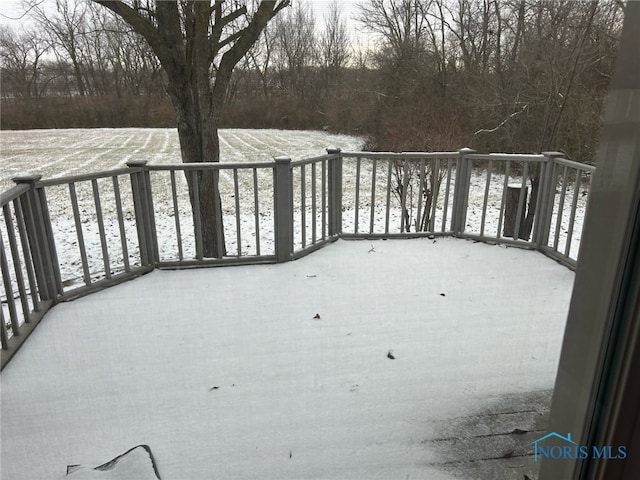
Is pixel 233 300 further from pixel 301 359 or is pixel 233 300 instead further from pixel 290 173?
pixel 290 173

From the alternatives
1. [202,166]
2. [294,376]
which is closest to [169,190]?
[202,166]

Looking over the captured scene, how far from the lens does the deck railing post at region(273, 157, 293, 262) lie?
10.7ft

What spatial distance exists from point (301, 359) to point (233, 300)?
2.77ft

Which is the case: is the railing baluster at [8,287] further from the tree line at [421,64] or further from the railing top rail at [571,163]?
the railing top rail at [571,163]

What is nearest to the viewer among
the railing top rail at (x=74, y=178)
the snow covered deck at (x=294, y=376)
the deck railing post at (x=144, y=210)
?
the snow covered deck at (x=294, y=376)

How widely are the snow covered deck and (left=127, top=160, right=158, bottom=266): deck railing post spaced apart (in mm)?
245

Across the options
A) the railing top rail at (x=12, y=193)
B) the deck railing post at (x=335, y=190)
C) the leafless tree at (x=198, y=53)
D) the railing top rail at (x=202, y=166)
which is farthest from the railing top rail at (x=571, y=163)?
the railing top rail at (x=12, y=193)

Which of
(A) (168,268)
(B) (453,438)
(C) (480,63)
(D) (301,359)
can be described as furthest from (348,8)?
(B) (453,438)

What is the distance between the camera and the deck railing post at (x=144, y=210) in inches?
119

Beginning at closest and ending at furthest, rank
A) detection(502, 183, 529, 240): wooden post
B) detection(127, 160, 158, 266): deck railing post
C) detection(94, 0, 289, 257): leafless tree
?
detection(127, 160, 158, 266): deck railing post < detection(94, 0, 289, 257): leafless tree < detection(502, 183, 529, 240): wooden post

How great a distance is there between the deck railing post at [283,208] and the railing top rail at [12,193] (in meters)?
1.60

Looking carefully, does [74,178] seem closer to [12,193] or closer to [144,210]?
[12,193]

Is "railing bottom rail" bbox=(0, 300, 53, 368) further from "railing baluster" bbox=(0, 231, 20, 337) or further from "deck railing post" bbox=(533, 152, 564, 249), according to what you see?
"deck railing post" bbox=(533, 152, 564, 249)

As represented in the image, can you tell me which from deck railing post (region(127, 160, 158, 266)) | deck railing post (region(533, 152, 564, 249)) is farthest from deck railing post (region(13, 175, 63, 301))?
deck railing post (region(533, 152, 564, 249))
